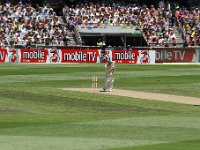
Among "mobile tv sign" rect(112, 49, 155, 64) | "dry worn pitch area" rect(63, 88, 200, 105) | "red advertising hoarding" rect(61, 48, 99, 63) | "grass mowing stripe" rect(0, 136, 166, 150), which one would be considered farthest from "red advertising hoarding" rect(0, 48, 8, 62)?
"grass mowing stripe" rect(0, 136, 166, 150)

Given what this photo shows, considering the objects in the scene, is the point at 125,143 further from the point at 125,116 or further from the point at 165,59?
the point at 165,59

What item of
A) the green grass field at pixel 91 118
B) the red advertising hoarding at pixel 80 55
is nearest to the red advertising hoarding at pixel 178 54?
the red advertising hoarding at pixel 80 55

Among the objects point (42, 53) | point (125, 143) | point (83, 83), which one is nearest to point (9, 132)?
point (125, 143)

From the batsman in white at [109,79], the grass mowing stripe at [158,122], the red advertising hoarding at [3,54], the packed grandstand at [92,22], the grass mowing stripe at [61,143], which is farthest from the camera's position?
the packed grandstand at [92,22]

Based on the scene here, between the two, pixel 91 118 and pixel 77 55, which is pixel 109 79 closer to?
pixel 91 118

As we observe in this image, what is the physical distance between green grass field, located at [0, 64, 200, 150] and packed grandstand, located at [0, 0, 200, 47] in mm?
28290

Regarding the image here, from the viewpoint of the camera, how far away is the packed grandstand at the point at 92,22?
68.3 meters

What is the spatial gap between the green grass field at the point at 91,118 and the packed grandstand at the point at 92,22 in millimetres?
28290

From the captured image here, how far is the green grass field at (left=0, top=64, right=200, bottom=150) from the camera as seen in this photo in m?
16.6

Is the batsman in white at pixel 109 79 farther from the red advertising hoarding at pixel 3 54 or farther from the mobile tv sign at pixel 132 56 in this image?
the mobile tv sign at pixel 132 56

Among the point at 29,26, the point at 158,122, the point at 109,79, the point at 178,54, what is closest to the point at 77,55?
the point at 29,26

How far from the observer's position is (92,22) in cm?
7288

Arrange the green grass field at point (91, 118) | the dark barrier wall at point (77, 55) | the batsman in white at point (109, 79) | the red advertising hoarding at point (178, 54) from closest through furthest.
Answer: the green grass field at point (91, 118), the batsman in white at point (109, 79), the dark barrier wall at point (77, 55), the red advertising hoarding at point (178, 54)

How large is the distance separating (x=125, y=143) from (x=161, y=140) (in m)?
1.07
